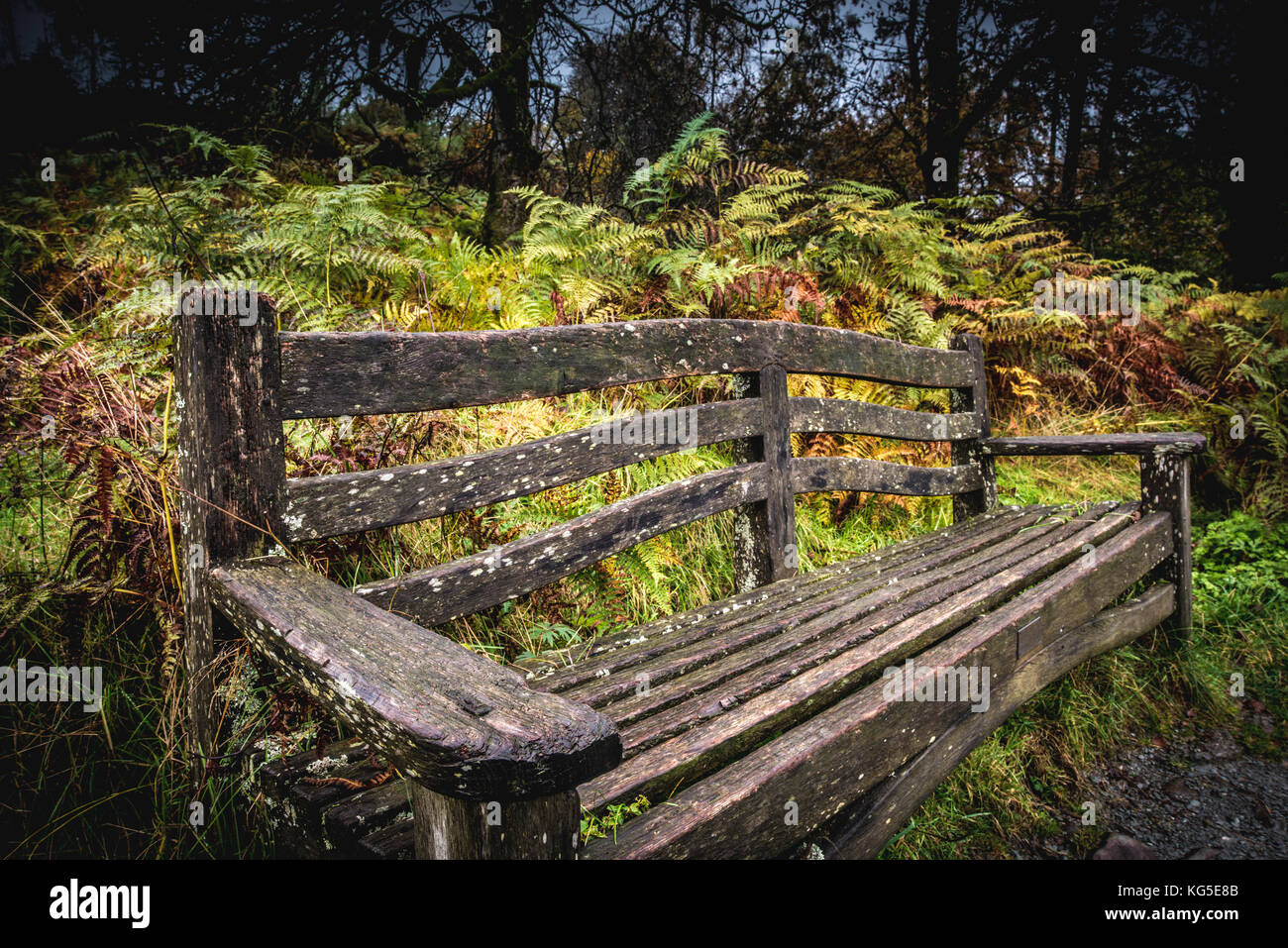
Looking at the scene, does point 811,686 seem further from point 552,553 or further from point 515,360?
point 515,360

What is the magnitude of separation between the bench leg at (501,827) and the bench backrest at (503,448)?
2.74ft

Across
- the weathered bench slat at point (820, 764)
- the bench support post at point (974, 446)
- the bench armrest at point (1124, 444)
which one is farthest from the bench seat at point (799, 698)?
the bench support post at point (974, 446)

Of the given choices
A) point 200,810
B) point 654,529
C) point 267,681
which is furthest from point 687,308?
point 200,810

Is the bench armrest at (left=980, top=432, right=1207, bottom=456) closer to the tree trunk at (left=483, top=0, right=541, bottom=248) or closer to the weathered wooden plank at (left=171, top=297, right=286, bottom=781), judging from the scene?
the weathered wooden plank at (left=171, top=297, right=286, bottom=781)

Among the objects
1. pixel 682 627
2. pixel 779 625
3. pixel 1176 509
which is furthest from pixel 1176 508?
pixel 682 627

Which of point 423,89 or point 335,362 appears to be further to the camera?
point 423,89

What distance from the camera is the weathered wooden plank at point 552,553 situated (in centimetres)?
173

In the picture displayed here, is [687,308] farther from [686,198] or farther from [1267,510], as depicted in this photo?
[1267,510]

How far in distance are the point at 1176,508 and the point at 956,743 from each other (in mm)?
2362

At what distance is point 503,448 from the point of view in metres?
1.92

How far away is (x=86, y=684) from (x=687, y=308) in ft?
9.86

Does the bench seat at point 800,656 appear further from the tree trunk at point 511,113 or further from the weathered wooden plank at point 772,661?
the tree trunk at point 511,113

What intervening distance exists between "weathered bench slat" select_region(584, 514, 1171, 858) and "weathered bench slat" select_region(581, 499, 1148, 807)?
36 millimetres

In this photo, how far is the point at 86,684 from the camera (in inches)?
71.9
